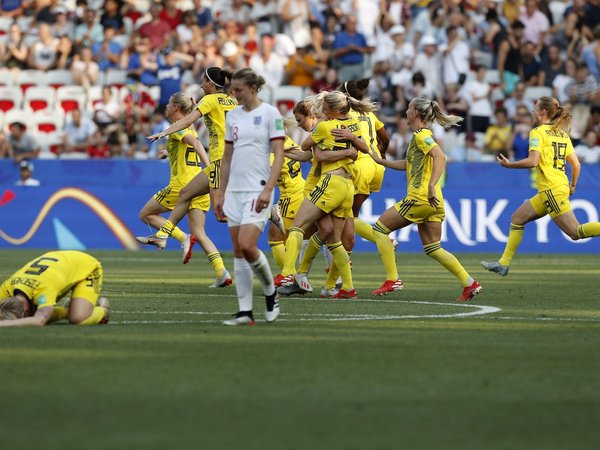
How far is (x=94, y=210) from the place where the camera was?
77.9 feet

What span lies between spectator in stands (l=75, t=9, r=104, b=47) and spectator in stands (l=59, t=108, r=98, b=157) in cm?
329

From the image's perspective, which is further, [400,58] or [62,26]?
[62,26]

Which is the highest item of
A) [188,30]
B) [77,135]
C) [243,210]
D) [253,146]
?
[188,30]

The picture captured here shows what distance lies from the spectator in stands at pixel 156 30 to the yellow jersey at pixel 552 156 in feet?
49.6

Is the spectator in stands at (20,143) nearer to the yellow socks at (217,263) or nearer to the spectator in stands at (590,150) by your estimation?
the spectator in stands at (590,150)

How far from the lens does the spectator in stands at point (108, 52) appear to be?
29.4m

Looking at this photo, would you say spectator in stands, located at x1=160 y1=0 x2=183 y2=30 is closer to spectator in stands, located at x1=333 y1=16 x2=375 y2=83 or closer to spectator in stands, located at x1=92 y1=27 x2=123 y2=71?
spectator in stands, located at x1=92 y1=27 x2=123 y2=71

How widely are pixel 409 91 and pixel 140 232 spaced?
21.5 ft

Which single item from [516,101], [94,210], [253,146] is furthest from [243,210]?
[516,101]

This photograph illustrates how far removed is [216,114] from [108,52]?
49.5 feet

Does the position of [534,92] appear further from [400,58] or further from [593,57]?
[400,58]

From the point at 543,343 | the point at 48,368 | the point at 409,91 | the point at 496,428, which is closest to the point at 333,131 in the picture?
the point at 543,343

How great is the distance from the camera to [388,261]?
46.6 ft

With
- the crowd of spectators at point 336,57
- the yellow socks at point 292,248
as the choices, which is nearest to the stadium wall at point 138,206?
the crowd of spectators at point 336,57
